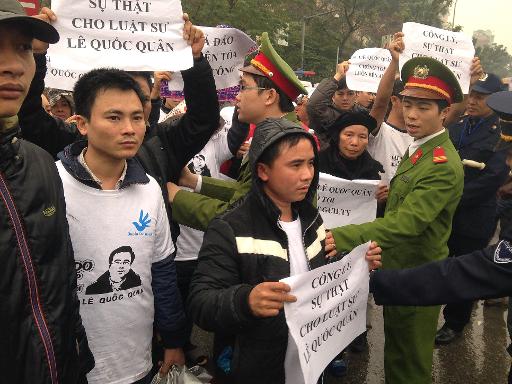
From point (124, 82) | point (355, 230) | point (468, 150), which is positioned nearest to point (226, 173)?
point (355, 230)

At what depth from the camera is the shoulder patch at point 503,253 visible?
1.93 m

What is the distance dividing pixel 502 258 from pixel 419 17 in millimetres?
64316

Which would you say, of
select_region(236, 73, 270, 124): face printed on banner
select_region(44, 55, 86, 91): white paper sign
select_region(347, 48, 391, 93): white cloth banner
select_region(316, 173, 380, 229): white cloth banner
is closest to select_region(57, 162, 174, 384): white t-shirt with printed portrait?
select_region(44, 55, 86, 91): white paper sign

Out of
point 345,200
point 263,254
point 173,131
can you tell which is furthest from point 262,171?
point 345,200

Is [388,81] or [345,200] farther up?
[388,81]

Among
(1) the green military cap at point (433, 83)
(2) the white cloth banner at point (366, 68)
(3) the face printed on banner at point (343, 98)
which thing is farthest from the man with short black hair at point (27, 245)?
(3) the face printed on banner at point (343, 98)

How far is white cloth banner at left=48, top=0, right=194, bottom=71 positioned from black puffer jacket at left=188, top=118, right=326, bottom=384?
0.81 m

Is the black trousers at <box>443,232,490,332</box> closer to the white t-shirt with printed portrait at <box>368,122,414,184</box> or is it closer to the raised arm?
the white t-shirt with printed portrait at <box>368,122,414,184</box>

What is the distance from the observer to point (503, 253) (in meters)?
1.94

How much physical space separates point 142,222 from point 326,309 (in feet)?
2.88

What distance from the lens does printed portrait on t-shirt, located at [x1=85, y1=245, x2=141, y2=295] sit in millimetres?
1855

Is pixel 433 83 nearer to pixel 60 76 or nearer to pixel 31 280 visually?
pixel 60 76

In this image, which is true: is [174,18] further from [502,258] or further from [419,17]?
[419,17]

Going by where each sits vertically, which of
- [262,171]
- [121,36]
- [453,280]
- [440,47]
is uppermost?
[440,47]
